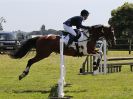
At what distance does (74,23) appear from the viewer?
1585 cm

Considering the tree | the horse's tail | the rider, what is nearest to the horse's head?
the rider

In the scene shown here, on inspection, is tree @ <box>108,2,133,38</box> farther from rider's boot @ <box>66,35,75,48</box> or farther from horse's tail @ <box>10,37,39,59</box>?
rider's boot @ <box>66,35,75,48</box>

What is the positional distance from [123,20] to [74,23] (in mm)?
67564

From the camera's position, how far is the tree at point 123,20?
7596 centimetres

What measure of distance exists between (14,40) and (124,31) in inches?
1275

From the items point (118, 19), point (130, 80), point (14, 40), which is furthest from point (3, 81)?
point (118, 19)

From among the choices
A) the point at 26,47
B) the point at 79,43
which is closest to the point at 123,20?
the point at 26,47

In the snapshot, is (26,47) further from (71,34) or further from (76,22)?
(76,22)

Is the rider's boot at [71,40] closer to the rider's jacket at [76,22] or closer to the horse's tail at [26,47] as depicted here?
the rider's jacket at [76,22]

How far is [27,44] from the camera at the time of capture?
1786 centimetres

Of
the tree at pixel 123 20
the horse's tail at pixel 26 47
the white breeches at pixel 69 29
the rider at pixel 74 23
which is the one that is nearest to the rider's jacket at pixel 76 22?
the rider at pixel 74 23

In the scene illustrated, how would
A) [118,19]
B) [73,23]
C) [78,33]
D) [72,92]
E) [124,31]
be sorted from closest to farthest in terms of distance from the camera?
[72,92]
[73,23]
[78,33]
[124,31]
[118,19]

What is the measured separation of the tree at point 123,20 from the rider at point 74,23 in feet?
188

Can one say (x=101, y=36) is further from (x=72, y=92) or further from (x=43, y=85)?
(x=72, y=92)
